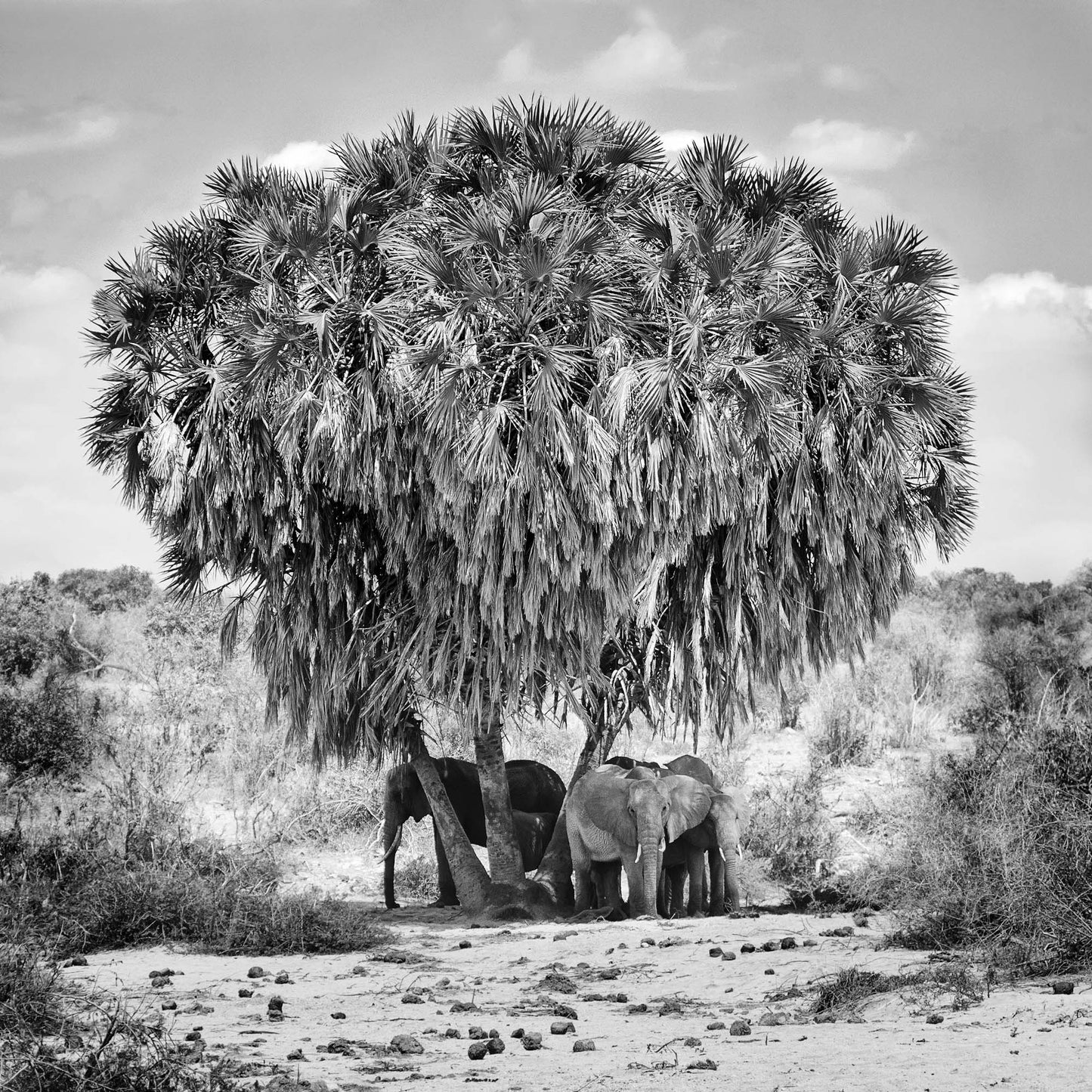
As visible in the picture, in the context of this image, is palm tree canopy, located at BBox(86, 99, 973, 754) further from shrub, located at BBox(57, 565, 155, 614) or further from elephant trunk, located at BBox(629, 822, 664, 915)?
shrub, located at BBox(57, 565, 155, 614)

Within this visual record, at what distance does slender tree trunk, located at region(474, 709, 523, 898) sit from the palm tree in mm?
34

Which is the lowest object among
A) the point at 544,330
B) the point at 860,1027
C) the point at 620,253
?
the point at 860,1027

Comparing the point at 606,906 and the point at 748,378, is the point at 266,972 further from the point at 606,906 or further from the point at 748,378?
the point at 748,378

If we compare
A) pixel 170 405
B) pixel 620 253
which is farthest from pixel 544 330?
pixel 170 405

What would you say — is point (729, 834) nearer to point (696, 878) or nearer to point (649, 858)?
point (696, 878)

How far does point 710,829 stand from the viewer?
13172mm

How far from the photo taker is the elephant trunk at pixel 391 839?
1481 cm

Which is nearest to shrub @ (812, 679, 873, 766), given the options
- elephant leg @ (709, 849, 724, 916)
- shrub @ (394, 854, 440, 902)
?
shrub @ (394, 854, 440, 902)

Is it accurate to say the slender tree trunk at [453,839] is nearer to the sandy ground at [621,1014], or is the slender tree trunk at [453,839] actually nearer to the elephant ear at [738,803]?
the sandy ground at [621,1014]

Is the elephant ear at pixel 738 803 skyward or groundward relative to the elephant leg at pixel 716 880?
skyward

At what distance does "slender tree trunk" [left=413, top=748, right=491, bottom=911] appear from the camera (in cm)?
1407

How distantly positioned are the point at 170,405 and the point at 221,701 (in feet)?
32.0

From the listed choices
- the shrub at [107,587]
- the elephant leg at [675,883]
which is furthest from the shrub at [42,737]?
the shrub at [107,587]

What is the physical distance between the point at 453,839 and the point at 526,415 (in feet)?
15.3
